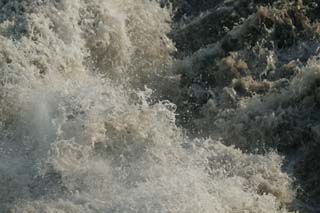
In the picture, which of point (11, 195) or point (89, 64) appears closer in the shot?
point (11, 195)

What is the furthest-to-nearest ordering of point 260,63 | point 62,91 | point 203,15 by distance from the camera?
point 203,15, point 260,63, point 62,91

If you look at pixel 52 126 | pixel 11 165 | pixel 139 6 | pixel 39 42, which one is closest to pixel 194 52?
pixel 139 6

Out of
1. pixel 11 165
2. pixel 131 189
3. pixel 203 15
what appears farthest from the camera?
pixel 203 15

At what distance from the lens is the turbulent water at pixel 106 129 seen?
229 inches

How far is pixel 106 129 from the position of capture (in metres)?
6.56

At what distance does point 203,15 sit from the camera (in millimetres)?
9000

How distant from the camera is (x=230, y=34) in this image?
8344 mm

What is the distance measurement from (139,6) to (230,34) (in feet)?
5.06

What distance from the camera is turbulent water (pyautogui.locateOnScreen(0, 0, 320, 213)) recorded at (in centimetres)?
583

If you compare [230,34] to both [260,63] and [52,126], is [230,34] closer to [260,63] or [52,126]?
[260,63]

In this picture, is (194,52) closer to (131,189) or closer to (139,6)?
(139,6)

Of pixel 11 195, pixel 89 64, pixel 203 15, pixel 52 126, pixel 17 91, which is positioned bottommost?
pixel 11 195

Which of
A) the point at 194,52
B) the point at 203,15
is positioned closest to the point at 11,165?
Answer: the point at 194,52

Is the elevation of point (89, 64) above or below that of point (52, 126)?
above
